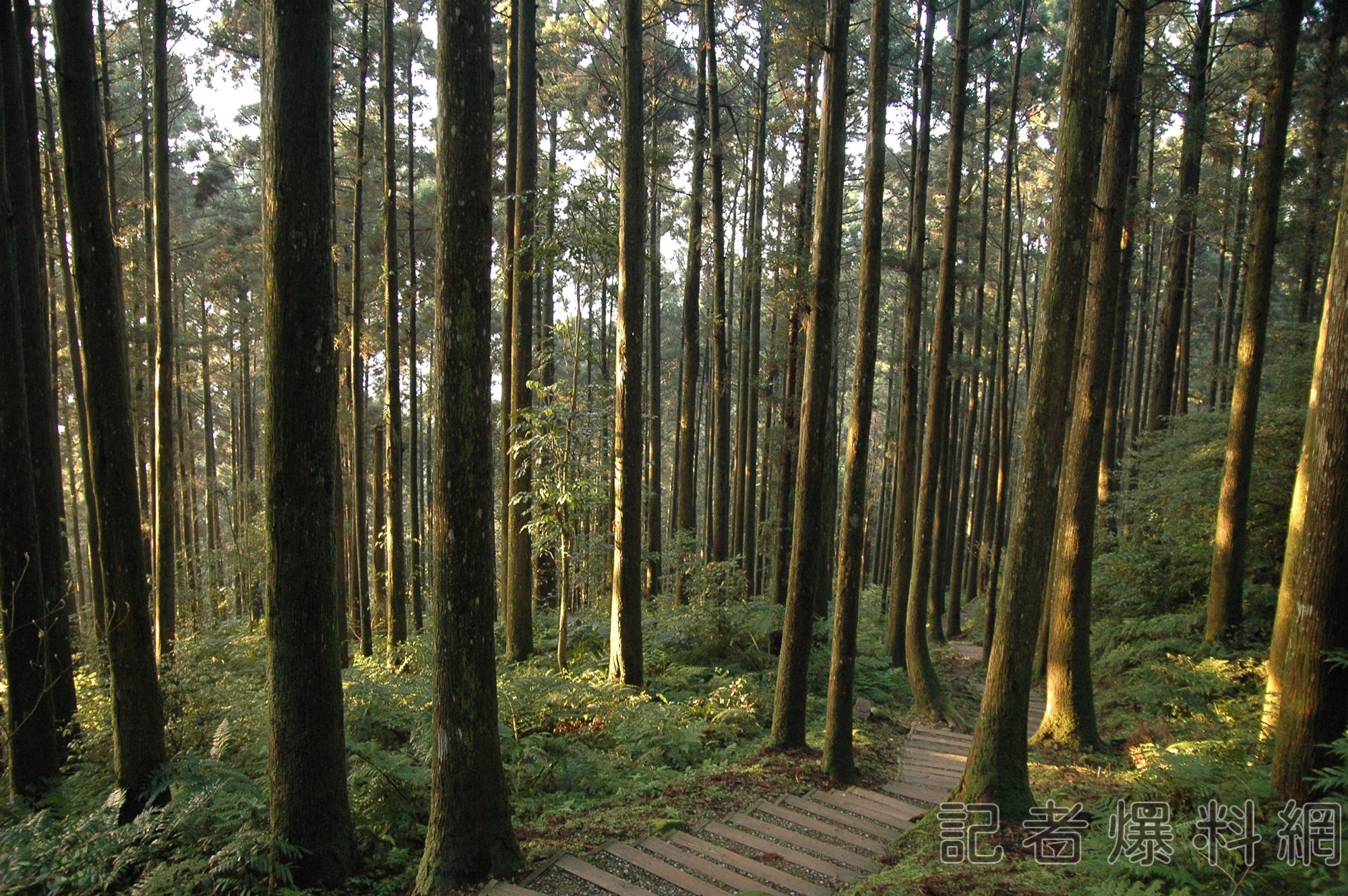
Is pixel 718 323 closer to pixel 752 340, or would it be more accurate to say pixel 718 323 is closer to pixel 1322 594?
pixel 752 340

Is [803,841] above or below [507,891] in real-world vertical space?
below

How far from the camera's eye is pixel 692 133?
1535 centimetres

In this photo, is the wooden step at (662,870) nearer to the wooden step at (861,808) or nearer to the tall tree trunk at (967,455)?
the wooden step at (861,808)

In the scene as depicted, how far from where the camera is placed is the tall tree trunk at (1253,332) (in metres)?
9.53

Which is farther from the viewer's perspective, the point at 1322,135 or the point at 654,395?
the point at 654,395

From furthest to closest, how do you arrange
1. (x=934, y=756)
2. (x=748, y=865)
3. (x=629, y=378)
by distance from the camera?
1. (x=629, y=378)
2. (x=934, y=756)
3. (x=748, y=865)

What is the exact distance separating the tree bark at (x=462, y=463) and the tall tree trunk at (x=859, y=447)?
3729 millimetres

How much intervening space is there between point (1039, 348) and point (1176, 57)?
42.1 feet

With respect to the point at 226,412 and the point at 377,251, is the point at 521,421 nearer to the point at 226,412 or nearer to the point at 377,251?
the point at 377,251

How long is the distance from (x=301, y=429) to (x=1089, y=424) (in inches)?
320

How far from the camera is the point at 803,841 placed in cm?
565

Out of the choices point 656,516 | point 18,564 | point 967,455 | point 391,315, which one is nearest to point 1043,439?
point 18,564

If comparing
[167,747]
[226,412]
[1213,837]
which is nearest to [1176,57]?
[1213,837]

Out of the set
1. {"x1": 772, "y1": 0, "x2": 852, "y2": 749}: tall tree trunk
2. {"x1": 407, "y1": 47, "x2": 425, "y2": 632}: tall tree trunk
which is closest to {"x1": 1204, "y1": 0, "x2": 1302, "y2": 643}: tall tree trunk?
{"x1": 772, "y1": 0, "x2": 852, "y2": 749}: tall tree trunk
